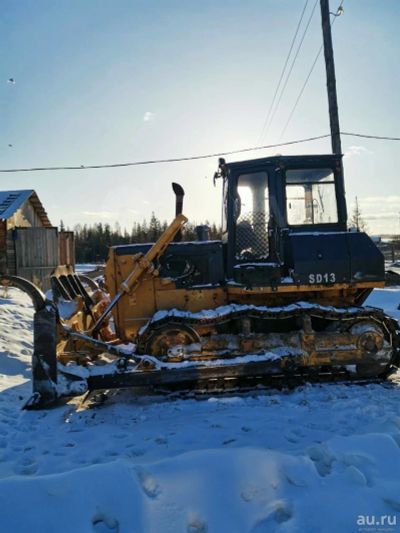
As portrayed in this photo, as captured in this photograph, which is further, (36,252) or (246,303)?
(36,252)

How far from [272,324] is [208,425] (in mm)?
2142

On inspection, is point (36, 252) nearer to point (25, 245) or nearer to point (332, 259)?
point (25, 245)

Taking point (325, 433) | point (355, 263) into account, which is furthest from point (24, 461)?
point (355, 263)

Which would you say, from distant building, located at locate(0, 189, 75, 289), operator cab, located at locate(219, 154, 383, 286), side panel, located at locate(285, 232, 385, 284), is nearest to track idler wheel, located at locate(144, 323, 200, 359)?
operator cab, located at locate(219, 154, 383, 286)

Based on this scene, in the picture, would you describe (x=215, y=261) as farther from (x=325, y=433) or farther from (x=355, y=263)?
(x=325, y=433)

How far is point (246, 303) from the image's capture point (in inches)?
238

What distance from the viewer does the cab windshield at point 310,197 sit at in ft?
19.6

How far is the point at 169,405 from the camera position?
17.0 feet

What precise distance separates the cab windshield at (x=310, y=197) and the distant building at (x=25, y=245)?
48.2 ft

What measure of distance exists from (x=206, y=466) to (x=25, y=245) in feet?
56.3

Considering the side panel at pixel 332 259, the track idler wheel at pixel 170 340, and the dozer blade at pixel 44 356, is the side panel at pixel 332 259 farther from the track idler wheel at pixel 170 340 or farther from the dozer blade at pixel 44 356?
the dozer blade at pixel 44 356

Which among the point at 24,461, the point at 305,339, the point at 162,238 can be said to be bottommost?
the point at 24,461

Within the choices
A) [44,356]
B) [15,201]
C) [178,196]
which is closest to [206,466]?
[44,356]

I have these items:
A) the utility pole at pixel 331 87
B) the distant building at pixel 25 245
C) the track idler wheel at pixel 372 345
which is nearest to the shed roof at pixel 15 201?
the distant building at pixel 25 245
